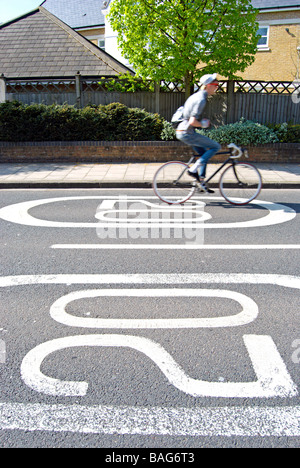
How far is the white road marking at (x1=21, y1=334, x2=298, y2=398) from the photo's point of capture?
9.26ft

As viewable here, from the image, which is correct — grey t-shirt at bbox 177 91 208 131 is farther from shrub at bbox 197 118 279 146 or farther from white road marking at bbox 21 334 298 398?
shrub at bbox 197 118 279 146

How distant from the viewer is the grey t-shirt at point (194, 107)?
22.0 feet

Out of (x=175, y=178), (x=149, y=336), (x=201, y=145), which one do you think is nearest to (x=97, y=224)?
(x=175, y=178)

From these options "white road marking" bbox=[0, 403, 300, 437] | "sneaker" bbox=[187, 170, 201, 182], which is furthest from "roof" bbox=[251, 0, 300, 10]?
"white road marking" bbox=[0, 403, 300, 437]

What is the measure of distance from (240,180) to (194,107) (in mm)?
1728

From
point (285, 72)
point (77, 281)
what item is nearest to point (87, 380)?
point (77, 281)

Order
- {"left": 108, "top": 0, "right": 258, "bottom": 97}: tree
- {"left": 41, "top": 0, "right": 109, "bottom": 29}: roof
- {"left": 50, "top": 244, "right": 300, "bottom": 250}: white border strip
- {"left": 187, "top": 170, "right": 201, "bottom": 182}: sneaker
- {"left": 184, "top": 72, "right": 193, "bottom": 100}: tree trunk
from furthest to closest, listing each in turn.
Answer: {"left": 41, "top": 0, "right": 109, "bottom": 29}: roof
{"left": 184, "top": 72, "right": 193, "bottom": 100}: tree trunk
{"left": 108, "top": 0, "right": 258, "bottom": 97}: tree
{"left": 187, "top": 170, "right": 201, "bottom": 182}: sneaker
{"left": 50, "top": 244, "right": 300, "bottom": 250}: white border strip

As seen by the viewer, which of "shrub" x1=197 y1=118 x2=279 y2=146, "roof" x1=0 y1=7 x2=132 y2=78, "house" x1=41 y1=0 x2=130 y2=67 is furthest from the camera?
"house" x1=41 y1=0 x2=130 y2=67

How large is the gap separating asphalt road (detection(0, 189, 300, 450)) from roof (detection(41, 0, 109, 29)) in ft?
106

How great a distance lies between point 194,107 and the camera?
6.84 meters

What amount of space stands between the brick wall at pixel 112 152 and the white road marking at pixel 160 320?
8278mm

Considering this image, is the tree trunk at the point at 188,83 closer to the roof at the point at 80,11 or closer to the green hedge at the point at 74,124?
the green hedge at the point at 74,124
